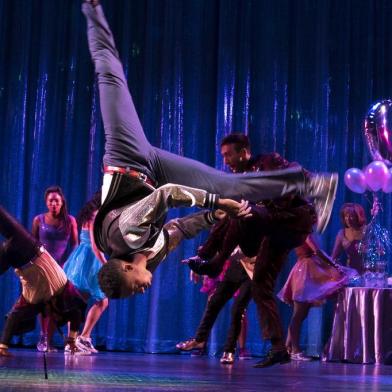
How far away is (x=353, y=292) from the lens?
23.9 ft

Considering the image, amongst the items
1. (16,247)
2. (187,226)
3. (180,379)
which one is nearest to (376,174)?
(187,226)

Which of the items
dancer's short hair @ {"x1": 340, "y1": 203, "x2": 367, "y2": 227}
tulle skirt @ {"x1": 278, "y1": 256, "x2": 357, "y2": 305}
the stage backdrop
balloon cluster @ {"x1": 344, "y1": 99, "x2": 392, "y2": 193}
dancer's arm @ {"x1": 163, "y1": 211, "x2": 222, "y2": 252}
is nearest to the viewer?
dancer's arm @ {"x1": 163, "y1": 211, "x2": 222, "y2": 252}

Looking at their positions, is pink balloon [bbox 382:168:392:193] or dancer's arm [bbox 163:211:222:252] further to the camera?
pink balloon [bbox 382:168:392:193]

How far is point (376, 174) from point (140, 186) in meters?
3.26

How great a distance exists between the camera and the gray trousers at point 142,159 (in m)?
4.67

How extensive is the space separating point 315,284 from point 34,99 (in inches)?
161

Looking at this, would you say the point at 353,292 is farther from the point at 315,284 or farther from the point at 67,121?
the point at 67,121

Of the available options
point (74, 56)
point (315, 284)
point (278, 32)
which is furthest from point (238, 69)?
point (315, 284)

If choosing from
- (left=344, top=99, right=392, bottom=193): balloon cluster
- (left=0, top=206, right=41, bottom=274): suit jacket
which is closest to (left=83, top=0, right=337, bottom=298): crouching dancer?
(left=0, top=206, right=41, bottom=274): suit jacket

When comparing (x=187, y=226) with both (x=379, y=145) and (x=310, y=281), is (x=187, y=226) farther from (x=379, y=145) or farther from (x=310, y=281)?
(x=310, y=281)

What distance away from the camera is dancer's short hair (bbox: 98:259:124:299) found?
4039 millimetres

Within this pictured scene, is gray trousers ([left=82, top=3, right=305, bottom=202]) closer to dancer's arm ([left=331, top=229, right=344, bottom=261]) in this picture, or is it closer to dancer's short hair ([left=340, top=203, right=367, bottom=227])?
dancer's short hair ([left=340, top=203, right=367, bottom=227])

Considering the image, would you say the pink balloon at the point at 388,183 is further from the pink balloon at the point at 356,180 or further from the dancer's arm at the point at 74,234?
the dancer's arm at the point at 74,234

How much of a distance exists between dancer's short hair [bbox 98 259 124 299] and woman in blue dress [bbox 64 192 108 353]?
3.34 metres
